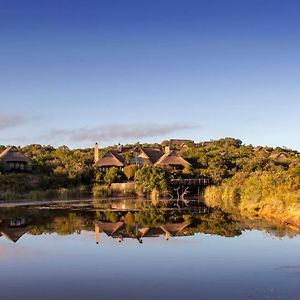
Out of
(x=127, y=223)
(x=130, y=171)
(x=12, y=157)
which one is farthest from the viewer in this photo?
(x=130, y=171)

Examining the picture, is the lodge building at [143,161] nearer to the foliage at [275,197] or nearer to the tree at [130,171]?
the tree at [130,171]

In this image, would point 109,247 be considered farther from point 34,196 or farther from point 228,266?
point 34,196

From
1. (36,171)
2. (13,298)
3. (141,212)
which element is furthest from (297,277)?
(36,171)

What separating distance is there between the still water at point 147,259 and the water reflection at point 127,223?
6 cm

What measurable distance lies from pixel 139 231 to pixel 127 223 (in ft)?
12.3

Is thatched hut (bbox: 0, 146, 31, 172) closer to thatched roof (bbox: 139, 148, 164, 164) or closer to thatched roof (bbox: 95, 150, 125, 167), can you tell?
thatched roof (bbox: 95, 150, 125, 167)

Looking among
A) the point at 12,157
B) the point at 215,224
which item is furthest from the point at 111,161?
the point at 215,224

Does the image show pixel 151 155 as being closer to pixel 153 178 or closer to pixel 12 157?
pixel 153 178

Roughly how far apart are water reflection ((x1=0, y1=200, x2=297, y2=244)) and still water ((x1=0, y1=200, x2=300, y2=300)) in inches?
2.3

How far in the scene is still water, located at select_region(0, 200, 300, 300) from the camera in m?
12.9

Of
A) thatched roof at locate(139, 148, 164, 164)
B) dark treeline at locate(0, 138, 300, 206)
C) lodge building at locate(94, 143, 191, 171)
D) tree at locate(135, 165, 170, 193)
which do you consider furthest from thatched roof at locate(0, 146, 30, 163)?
thatched roof at locate(139, 148, 164, 164)

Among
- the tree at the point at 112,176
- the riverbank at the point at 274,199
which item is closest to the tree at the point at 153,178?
the tree at the point at 112,176

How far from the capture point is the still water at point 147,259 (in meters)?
12.9

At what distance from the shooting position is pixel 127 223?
29328mm
